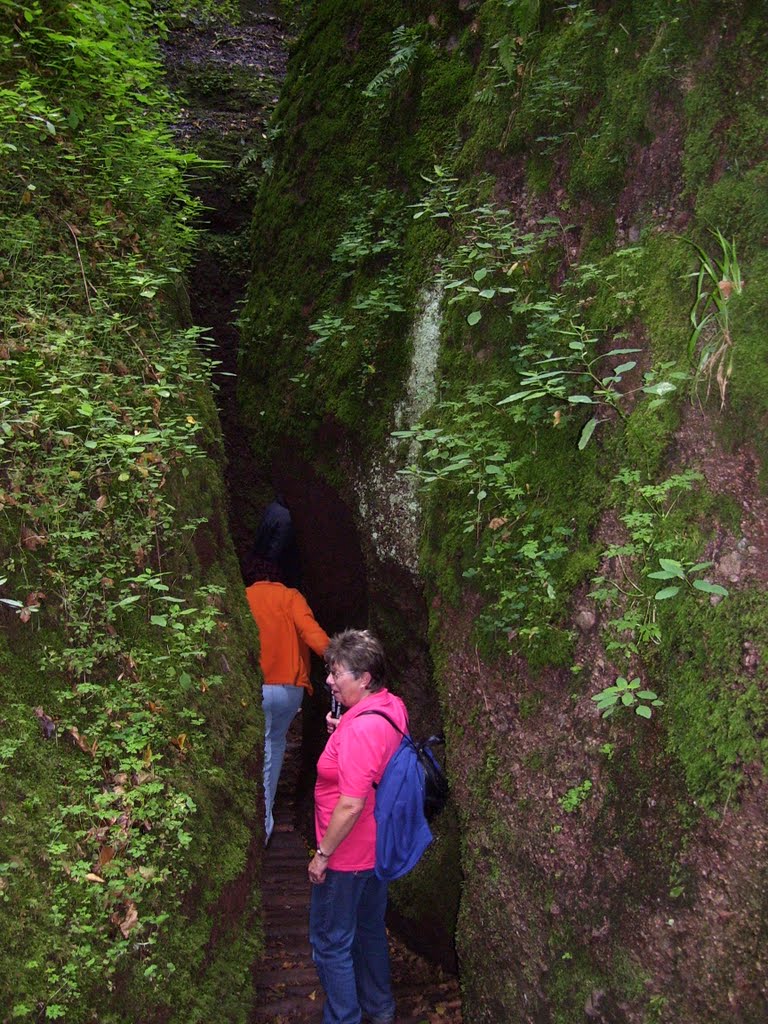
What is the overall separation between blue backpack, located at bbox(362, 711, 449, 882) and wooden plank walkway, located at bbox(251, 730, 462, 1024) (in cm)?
97

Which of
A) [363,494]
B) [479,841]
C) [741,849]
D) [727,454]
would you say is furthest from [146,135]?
[741,849]

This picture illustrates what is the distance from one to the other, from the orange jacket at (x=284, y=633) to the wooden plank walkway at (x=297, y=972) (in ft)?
4.48

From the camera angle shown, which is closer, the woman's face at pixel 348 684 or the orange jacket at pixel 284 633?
the woman's face at pixel 348 684

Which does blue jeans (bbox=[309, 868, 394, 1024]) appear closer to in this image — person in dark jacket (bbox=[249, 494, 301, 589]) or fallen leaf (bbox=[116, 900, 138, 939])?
fallen leaf (bbox=[116, 900, 138, 939])

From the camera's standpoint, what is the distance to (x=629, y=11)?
4648mm

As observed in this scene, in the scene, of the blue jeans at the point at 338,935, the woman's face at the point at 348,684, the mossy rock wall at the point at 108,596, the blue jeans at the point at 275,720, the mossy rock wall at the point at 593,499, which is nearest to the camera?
the mossy rock wall at the point at 593,499

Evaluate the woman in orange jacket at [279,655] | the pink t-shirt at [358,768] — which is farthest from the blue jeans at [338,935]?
the woman in orange jacket at [279,655]

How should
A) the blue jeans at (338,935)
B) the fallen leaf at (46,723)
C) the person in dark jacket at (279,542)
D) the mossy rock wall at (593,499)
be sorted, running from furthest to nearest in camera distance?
the person in dark jacket at (279,542) < the blue jeans at (338,935) < the fallen leaf at (46,723) < the mossy rock wall at (593,499)

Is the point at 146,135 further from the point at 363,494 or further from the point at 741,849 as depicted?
the point at 741,849

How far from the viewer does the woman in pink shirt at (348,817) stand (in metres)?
4.26

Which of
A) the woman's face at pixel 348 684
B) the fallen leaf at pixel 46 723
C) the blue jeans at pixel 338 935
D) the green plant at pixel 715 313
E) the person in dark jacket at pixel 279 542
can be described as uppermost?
the green plant at pixel 715 313

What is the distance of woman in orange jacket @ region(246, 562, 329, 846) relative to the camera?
6172mm

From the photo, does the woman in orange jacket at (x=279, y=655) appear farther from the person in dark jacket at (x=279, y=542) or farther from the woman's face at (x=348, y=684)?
the woman's face at (x=348, y=684)

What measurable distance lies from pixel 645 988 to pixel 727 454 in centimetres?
239
